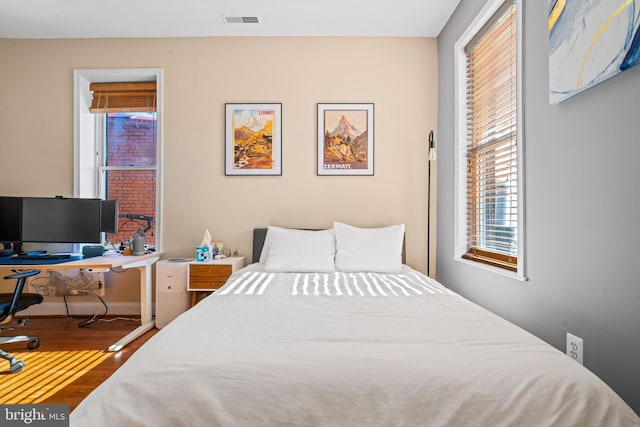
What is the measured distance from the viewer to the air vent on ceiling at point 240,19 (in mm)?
3139

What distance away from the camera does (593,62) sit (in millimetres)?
1445

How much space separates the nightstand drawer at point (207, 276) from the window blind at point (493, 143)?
2.09m

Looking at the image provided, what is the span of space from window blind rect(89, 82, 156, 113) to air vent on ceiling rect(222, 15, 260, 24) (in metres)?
1.06

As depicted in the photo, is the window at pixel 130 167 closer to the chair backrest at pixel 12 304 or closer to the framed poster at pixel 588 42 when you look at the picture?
the chair backrest at pixel 12 304

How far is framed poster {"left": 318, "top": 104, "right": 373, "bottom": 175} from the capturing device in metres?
3.45

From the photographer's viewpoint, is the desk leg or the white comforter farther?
the desk leg

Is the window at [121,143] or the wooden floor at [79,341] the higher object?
the window at [121,143]

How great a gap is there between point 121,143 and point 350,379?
12.1 ft

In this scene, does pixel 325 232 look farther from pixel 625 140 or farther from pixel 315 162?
pixel 625 140

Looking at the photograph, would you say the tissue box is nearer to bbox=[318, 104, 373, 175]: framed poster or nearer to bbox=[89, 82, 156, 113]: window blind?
bbox=[318, 104, 373, 175]: framed poster

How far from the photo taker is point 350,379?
105 cm

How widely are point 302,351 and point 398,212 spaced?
2.48 m

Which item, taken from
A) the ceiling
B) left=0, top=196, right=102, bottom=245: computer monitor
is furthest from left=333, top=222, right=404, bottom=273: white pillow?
left=0, top=196, right=102, bottom=245: computer monitor

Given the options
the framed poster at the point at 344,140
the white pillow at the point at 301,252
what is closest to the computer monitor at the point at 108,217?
the white pillow at the point at 301,252
